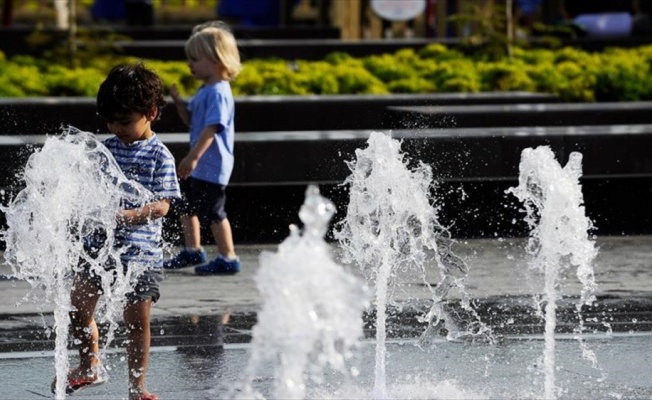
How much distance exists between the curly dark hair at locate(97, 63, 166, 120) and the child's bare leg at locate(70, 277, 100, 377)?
660mm

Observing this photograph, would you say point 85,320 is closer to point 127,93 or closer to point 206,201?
point 127,93

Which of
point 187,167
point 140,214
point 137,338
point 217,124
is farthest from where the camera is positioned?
point 217,124

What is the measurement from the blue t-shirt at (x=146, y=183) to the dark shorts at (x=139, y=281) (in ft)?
0.14

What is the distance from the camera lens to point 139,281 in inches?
222

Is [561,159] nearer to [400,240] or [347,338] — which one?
[400,240]

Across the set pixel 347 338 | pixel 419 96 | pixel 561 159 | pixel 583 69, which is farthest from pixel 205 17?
pixel 347 338

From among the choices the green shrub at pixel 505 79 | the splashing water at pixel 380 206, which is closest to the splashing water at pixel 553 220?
the splashing water at pixel 380 206

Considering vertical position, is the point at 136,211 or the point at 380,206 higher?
the point at 136,211

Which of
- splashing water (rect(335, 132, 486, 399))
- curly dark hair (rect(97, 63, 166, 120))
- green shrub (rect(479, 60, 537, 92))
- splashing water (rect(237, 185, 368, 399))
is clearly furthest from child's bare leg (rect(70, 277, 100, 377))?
green shrub (rect(479, 60, 537, 92))

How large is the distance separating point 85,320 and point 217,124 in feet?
10.8

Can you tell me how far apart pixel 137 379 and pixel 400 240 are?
10.5 ft

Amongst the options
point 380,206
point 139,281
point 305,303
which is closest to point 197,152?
point 380,206

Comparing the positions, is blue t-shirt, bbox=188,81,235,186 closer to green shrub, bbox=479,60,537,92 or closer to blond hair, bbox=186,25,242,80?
blond hair, bbox=186,25,242,80

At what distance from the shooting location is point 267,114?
12375mm
